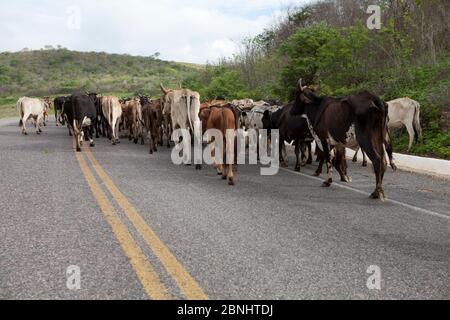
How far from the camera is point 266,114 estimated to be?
14453mm

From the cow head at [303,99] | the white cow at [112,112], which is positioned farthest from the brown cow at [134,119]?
the cow head at [303,99]

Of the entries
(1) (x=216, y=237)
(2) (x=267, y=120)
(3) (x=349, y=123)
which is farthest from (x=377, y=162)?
(2) (x=267, y=120)

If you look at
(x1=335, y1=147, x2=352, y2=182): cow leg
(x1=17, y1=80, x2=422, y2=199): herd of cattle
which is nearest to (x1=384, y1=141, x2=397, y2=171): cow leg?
(x1=17, y1=80, x2=422, y2=199): herd of cattle

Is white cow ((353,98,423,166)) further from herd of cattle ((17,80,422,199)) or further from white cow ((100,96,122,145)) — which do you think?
white cow ((100,96,122,145))

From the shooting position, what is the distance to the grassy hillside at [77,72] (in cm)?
8519

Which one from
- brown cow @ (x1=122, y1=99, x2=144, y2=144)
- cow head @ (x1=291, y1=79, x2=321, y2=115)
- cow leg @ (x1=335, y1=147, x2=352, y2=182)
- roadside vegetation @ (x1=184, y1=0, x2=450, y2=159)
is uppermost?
roadside vegetation @ (x1=184, y1=0, x2=450, y2=159)

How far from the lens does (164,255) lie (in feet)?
17.1

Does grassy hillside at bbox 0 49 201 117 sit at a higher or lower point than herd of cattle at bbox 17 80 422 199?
higher

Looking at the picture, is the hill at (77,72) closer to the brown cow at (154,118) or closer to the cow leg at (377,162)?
the brown cow at (154,118)

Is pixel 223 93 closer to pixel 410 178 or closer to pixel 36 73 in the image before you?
pixel 410 178

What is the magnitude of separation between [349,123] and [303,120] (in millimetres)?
2674

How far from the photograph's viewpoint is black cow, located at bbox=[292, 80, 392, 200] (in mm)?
8945

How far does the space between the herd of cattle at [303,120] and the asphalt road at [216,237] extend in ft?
2.76

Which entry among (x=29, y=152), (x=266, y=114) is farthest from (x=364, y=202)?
(x=29, y=152)
